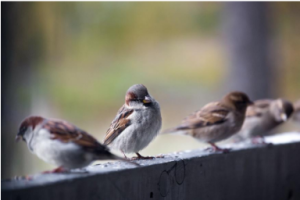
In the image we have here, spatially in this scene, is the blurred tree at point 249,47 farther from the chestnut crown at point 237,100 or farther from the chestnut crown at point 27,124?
the chestnut crown at point 27,124

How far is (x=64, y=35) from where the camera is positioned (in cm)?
1091

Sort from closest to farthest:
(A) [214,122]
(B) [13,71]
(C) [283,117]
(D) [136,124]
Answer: (D) [136,124] → (A) [214,122] → (B) [13,71] → (C) [283,117]

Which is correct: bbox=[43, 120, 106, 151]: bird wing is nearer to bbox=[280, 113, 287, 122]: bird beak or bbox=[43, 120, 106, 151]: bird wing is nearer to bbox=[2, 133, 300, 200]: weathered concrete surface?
bbox=[2, 133, 300, 200]: weathered concrete surface

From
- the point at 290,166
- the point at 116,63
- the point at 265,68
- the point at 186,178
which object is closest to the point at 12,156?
the point at 186,178

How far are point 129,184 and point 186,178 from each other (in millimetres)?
610

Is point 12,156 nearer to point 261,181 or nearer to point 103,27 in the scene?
point 261,181

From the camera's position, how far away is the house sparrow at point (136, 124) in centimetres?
352

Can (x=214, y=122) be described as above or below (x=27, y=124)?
below

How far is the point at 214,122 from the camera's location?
16.4ft

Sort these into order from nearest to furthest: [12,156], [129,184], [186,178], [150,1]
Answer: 1. [129,184]
2. [186,178]
3. [12,156]
4. [150,1]

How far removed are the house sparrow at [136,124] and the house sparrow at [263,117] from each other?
2.48 metres

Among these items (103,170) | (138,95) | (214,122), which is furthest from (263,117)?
(103,170)

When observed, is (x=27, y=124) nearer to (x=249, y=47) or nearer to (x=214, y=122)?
(x=214, y=122)

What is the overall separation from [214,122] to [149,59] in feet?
24.5
